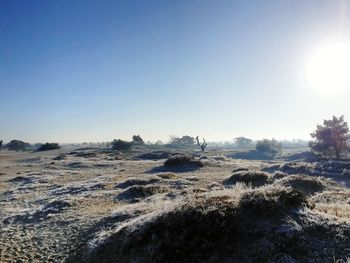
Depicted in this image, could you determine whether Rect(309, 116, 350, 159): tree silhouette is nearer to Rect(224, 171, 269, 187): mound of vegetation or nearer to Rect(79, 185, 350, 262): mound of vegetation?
Rect(224, 171, 269, 187): mound of vegetation

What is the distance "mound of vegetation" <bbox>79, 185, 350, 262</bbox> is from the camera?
30.5ft

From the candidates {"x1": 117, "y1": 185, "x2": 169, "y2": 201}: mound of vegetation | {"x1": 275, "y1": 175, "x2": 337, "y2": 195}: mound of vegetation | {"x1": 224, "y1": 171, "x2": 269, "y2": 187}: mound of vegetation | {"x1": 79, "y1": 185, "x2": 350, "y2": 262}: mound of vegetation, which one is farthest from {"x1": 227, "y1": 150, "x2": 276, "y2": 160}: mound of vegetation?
{"x1": 79, "y1": 185, "x2": 350, "y2": 262}: mound of vegetation

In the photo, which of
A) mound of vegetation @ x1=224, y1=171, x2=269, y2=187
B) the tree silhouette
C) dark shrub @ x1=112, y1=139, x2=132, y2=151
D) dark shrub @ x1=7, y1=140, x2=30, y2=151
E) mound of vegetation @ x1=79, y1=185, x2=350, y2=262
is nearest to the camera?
mound of vegetation @ x1=79, y1=185, x2=350, y2=262

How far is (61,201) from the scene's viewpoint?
22.4 m

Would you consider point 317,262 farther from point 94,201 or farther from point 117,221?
point 94,201

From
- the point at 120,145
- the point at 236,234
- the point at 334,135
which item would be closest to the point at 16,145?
the point at 120,145

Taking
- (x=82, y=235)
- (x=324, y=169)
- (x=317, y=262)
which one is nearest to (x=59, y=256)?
(x=82, y=235)

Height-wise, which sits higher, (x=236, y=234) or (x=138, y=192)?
(x=236, y=234)

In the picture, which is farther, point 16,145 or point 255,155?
point 16,145

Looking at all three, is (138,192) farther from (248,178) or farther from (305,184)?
(305,184)

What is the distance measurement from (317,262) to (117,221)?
9.69 metres

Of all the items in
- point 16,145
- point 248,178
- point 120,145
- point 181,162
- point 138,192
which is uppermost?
point 16,145

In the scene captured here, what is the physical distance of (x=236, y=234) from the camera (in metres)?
10.4

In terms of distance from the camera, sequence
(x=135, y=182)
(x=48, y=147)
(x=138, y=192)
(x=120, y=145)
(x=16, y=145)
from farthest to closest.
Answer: (x=16, y=145) < (x=120, y=145) < (x=48, y=147) < (x=135, y=182) < (x=138, y=192)
